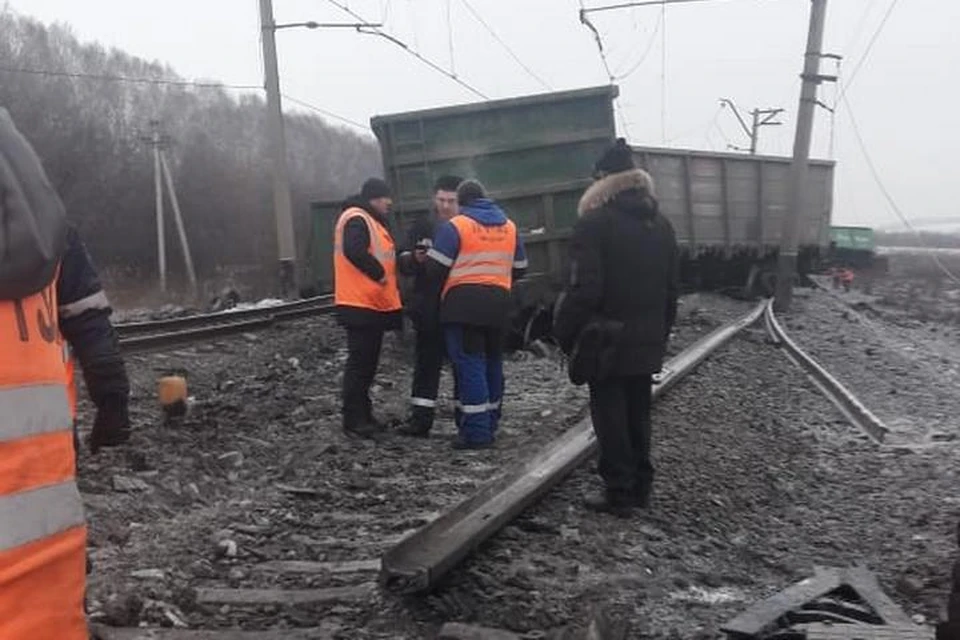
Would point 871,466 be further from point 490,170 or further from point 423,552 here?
point 490,170

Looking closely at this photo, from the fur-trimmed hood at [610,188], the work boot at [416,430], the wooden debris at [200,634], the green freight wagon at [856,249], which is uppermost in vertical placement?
the fur-trimmed hood at [610,188]

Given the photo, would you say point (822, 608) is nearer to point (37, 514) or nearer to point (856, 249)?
point (37, 514)

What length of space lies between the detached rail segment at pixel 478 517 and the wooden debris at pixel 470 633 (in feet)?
1.01

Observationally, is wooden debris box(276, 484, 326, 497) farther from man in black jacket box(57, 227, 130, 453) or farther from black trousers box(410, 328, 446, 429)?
man in black jacket box(57, 227, 130, 453)

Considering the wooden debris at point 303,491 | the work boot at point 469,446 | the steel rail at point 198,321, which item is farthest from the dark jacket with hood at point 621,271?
the steel rail at point 198,321

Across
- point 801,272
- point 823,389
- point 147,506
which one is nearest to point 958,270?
point 801,272

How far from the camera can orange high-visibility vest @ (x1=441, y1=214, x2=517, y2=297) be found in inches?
269

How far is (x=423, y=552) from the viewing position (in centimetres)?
399

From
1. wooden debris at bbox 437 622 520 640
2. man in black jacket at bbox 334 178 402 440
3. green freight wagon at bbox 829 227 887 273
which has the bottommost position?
green freight wagon at bbox 829 227 887 273

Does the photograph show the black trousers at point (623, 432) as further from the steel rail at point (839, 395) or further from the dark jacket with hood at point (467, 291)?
the steel rail at point (839, 395)

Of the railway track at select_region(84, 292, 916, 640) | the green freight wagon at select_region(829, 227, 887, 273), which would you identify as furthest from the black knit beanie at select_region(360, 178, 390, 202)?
the green freight wagon at select_region(829, 227, 887, 273)

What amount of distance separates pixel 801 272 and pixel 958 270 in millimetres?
27185

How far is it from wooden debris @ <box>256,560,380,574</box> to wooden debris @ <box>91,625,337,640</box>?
0.68m

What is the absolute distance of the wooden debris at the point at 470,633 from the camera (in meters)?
3.38
